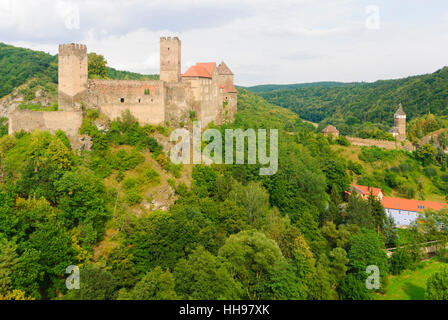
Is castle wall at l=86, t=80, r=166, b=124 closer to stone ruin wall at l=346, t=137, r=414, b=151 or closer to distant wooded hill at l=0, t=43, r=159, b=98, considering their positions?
distant wooded hill at l=0, t=43, r=159, b=98

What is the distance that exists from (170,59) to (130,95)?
688 cm

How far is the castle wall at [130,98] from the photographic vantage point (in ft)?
105

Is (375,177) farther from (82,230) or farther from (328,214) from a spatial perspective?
(82,230)

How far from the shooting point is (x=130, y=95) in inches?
1284

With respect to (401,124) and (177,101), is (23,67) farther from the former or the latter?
(401,124)

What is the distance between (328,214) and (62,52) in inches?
1120

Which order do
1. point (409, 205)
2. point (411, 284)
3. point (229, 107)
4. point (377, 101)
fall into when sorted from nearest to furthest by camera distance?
1. point (411, 284)
2. point (409, 205)
3. point (229, 107)
4. point (377, 101)

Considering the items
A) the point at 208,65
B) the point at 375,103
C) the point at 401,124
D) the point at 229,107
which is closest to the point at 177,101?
the point at 208,65

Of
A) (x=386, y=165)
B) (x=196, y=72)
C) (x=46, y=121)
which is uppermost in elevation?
(x=196, y=72)

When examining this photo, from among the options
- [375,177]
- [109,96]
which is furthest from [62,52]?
[375,177]

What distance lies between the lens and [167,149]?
3319 cm

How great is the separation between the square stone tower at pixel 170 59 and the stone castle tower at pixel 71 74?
8.30m

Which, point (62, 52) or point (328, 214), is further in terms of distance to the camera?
point (328, 214)

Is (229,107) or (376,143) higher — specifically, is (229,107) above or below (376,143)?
above
